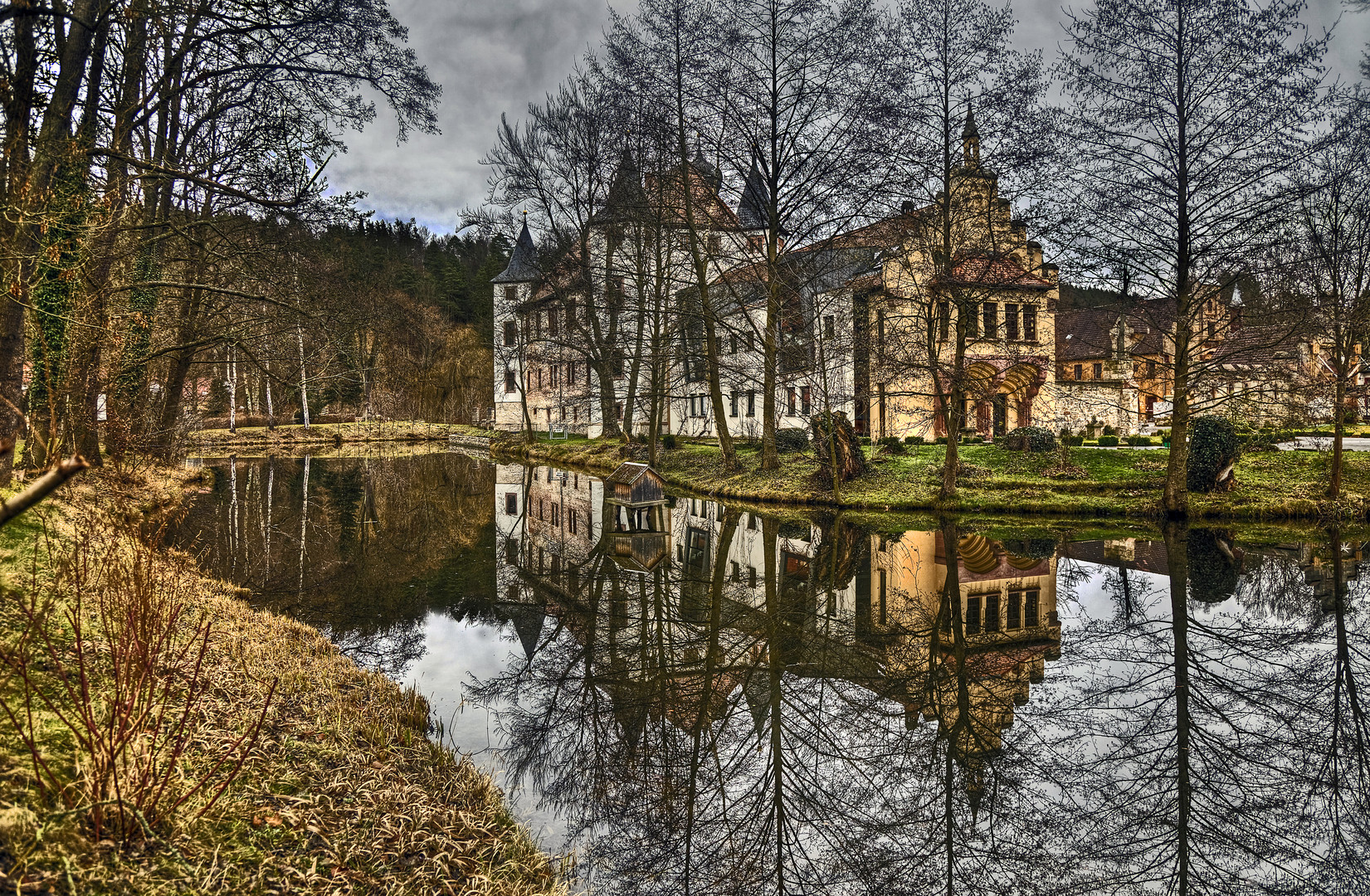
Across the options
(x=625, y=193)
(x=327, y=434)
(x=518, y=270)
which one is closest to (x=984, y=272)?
(x=625, y=193)

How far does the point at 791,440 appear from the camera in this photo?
93.5 feet

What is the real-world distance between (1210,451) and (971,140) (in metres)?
9.13

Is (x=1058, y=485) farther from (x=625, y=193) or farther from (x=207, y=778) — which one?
(x=207, y=778)

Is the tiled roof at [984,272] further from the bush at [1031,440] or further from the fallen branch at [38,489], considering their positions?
the fallen branch at [38,489]

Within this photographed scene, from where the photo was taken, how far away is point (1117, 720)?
Result: 6805 mm

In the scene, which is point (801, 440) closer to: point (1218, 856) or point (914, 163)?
point (914, 163)

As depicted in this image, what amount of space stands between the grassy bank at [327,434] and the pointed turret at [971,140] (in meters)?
41.1

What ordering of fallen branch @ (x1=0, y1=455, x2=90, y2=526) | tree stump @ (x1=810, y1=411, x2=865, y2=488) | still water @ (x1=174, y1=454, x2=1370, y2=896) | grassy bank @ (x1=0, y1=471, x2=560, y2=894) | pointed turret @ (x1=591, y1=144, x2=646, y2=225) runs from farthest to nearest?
pointed turret @ (x1=591, y1=144, x2=646, y2=225), tree stump @ (x1=810, y1=411, x2=865, y2=488), still water @ (x1=174, y1=454, x2=1370, y2=896), grassy bank @ (x1=0, y1=471, x2=560, y2=894), fallen branch @ (x1=0, y1=455, x2=90, y2=526)

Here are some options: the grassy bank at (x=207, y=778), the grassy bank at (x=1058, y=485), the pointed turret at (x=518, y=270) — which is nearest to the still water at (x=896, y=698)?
the grassy bank at (x=207, y=778)

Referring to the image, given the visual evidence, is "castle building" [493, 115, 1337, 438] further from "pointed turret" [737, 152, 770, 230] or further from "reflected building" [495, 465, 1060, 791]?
"reflected building" [495, 465, 1060, 791]

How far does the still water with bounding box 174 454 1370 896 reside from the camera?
493 centimetres

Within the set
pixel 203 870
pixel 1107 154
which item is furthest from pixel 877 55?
pixel 203 870

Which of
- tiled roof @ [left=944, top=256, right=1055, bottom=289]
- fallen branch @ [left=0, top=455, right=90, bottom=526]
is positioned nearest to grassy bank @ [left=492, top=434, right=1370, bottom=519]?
tiled roof @ [left=944, top=256, right=1055, bottom=289]

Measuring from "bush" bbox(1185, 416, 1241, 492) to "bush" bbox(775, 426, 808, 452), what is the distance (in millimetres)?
12370
